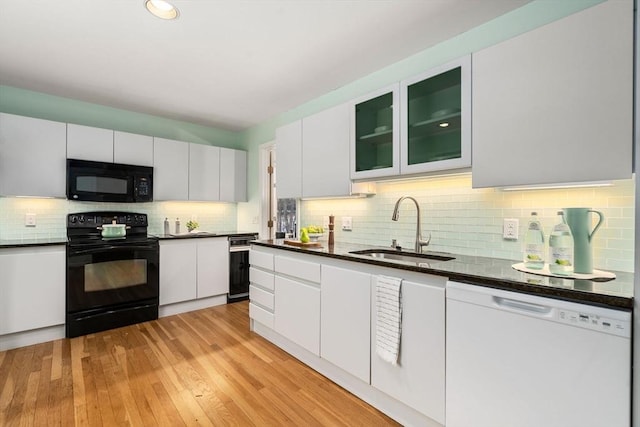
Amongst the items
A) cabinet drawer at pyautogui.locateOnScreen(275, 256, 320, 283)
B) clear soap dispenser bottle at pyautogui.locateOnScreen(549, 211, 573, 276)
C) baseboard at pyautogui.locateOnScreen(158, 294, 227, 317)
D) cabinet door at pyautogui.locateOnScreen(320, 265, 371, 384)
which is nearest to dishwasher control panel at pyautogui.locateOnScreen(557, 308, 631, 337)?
clear soap dispenser bottle at pyautogui.locateOnScreen(549, 211, 573, 276)

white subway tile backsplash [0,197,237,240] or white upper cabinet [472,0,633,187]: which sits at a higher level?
white upper cabinet [472,0,633,187]

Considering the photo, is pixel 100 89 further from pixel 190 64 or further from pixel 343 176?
pixel 343 176

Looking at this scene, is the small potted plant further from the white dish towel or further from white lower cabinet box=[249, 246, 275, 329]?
the white dish towel

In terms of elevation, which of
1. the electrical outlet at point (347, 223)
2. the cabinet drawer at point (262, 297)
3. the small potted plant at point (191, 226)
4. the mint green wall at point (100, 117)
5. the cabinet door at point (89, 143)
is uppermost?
the mint green wall at point (100, 117)

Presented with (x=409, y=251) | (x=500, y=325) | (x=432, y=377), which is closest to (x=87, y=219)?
(x=409, y=251)

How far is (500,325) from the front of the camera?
1.29 metres

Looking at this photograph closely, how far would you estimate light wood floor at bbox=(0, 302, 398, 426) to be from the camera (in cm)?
176

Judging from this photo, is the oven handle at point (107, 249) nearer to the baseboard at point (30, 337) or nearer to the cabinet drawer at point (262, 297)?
the baseboard at point (30, 337)

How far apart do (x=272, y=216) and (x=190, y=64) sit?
221 cm

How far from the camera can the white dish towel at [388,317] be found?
1.66 metres

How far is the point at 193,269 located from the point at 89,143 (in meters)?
1.73

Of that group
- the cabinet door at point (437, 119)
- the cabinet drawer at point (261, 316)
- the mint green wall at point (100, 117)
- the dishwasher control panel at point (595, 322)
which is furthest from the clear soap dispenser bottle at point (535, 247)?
the mint green wall at point (100, 117)

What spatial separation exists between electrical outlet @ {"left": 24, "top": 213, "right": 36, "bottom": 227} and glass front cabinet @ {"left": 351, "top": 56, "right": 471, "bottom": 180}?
325cm

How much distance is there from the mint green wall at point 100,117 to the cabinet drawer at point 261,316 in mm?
2622
